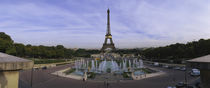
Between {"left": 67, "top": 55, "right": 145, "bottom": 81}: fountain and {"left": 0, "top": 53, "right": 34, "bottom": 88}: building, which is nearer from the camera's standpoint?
{"left": 0, "top": 53, "right": 34, "bottom": 88}: building

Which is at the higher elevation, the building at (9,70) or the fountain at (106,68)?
the building at (9,70)

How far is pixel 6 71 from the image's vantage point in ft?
10.4

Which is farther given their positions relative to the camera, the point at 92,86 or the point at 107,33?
the point at 107,33

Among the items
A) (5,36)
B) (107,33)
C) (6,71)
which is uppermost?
(107,33)

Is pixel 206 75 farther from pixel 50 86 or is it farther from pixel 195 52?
pixel 195 52

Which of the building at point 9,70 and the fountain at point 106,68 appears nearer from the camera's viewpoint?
the building at point 9,70

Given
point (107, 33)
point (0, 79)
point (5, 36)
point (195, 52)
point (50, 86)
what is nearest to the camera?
point (0, 79)

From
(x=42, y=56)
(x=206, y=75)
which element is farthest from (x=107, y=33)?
(x=206, y=75)

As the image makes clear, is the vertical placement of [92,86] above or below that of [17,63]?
below

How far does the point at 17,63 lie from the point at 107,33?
291ft

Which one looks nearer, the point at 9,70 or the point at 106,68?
the point at 9,70

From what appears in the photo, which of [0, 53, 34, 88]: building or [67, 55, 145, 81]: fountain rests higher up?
Answer: [0, 53, 34, 88]: building

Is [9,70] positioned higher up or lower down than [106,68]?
higher up

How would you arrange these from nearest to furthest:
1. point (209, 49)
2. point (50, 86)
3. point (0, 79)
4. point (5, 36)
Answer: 1. point (0, 79)
2. point (50, 86)
3. point (209, 49)
4. point (5, 36)
